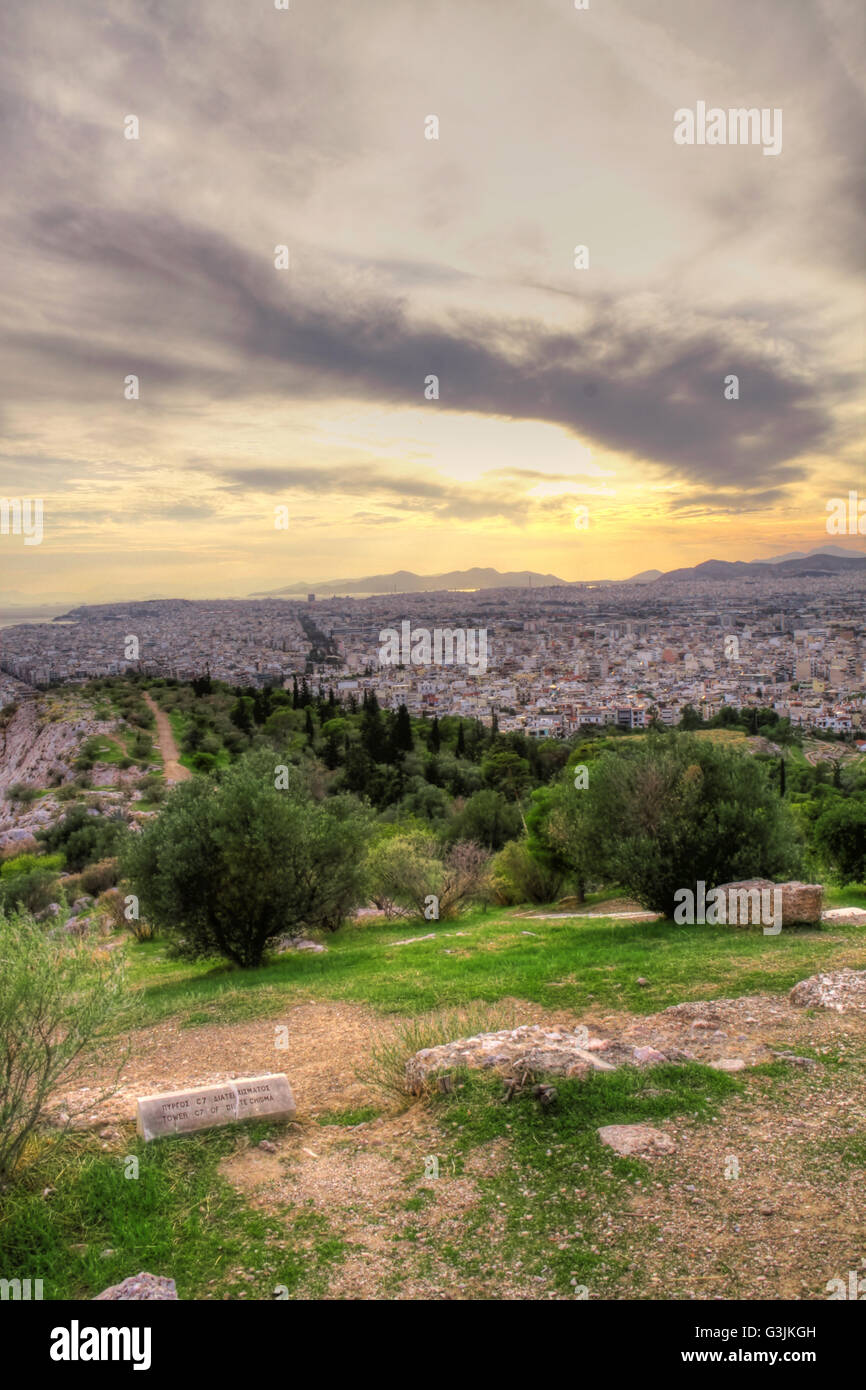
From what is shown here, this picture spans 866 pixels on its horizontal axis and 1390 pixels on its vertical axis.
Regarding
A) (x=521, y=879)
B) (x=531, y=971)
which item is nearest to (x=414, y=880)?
(x=521, y=879)

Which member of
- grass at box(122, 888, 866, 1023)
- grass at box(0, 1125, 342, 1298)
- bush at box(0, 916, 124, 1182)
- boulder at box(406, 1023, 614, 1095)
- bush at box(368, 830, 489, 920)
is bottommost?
bush at box(368, 830, 489, 920)

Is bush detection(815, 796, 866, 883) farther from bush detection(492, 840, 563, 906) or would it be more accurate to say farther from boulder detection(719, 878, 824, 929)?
boulder detection(719, 878, 824, 929)

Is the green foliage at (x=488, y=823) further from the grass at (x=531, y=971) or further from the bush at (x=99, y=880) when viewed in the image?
the grass at (x=531, y=971)

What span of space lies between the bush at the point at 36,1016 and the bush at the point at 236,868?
10.0 m

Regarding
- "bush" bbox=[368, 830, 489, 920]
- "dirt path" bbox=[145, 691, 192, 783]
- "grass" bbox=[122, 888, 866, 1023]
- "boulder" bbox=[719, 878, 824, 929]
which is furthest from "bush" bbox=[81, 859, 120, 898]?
"boulder" bbox=[719, 878, 824, 929]

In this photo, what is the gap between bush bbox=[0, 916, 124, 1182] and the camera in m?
6.17

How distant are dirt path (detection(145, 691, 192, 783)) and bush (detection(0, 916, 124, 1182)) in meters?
45.1

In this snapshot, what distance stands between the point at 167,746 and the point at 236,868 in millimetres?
56761

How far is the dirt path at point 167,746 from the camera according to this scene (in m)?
58.8

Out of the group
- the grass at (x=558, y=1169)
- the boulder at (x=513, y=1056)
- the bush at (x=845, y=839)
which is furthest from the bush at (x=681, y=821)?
the grass at (x=558, y=1169)

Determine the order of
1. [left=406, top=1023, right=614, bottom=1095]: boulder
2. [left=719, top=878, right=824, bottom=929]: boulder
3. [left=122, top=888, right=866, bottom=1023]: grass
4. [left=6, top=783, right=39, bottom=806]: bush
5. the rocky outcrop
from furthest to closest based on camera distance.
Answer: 1. [left=6, top=783, right=39, bottom=806]: bush
2. [left=719, top=878, right=824, bottom=929]: boulder
3. [left=122, top=888, right=866, bottom=1023]: grass
4. the rocky outcrop
5. [left=406, top=1023, right=614, bottom=1095]: boulder
